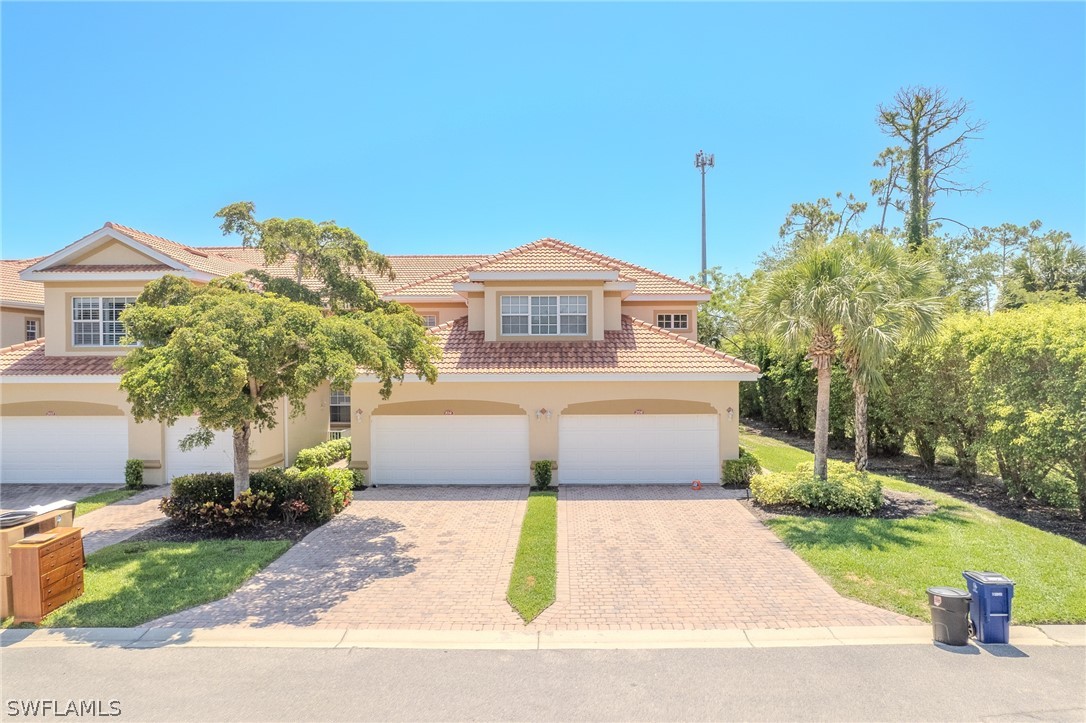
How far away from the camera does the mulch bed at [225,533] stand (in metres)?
11.0

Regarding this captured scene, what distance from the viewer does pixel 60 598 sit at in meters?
7.93

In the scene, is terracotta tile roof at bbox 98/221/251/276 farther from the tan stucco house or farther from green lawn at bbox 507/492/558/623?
green lawn at bbox 507/492/558/623

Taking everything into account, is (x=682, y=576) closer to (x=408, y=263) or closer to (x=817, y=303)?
(x=817, y=303)

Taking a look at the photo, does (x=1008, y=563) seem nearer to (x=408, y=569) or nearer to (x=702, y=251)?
(x=408, y=569)

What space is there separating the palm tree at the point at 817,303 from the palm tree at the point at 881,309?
167mm

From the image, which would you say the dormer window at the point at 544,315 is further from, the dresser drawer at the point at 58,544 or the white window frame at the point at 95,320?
the white window frame at the point at 95,320

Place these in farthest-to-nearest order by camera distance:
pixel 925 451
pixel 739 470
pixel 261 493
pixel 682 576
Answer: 1. pixel 925 451
2. pixel 739 470
3. pixel 261 493
4. pixel 682 576

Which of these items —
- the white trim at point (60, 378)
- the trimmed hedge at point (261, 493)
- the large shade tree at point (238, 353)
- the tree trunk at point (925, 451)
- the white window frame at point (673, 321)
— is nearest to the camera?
the large shade tree at point (238, 353)

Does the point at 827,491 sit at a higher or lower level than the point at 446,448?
lower

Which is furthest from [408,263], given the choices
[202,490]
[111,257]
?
[202,490]

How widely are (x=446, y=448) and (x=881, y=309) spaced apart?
1191 centimetres

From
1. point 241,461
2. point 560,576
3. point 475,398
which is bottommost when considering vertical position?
point 560,576

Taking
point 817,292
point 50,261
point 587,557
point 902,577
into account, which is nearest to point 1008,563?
point 902,577

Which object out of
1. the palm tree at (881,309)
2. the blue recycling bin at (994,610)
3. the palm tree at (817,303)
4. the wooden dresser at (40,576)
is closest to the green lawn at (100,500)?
the wooden dresser at (40,576)
